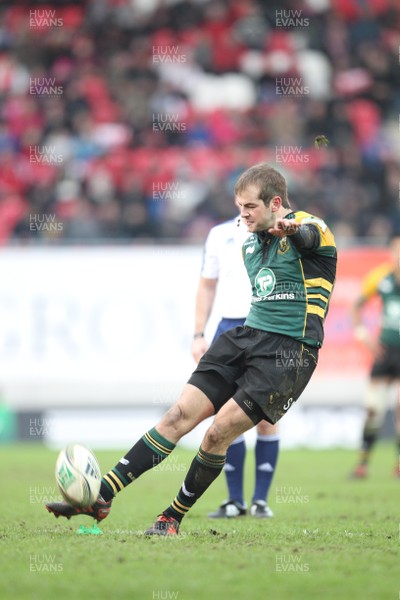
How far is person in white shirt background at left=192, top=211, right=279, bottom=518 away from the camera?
841 centimetres

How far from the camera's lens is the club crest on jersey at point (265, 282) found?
21.5 ft

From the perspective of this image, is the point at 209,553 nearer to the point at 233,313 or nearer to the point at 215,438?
the point at 215,438

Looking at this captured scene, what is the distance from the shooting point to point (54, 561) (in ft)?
18.4

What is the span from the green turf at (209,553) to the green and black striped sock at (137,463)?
Answer: 0.32 metres

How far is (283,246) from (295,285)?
260 mm

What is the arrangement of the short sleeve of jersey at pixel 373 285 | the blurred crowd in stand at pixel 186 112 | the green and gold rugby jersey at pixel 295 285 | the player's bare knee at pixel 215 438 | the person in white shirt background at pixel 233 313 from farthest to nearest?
1. the blurred crowd in stand at pixel 186 112
2. the short sleeve of jersey at pixel 373 285
3. the person in white shirt background at pixel 233 313
4. the green and gold rugby jersey at pixel 295 285
5. the player's bare knee at pixel 215 438

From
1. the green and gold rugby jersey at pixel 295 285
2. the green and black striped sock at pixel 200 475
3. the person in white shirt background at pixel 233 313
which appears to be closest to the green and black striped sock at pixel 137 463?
the green and black striped sock at pixel 200 475

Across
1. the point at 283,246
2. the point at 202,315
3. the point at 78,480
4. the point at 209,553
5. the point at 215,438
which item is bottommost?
the point at 209,553

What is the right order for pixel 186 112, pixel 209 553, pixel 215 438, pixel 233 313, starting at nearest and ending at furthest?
pixel 209 553
pixel 215 438
pixel 233 313
pixel 186 112

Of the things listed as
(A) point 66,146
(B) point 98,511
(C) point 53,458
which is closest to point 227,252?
(B) point 98,511

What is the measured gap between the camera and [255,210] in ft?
21.0

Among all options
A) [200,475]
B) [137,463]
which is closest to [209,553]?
[200,475]

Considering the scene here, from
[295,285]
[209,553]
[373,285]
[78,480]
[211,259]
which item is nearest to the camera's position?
[209,553]

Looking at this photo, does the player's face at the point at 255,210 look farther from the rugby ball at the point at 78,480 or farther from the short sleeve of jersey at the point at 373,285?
the short sleeve of jersey at the point at 373,285
